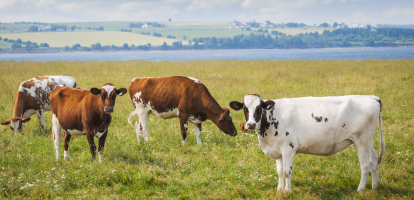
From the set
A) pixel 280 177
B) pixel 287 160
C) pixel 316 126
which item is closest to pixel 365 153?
pixel 316 126

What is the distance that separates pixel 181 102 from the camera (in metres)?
8.47

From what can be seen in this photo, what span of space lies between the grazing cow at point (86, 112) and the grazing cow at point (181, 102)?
1.88 metres

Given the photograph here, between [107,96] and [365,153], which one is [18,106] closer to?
[107,96]

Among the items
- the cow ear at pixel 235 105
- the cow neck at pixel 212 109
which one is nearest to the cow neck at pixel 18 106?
the cow neck at pixel 212 109

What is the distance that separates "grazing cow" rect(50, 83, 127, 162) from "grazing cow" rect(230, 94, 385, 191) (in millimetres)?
2832

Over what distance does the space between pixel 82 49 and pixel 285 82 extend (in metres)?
187

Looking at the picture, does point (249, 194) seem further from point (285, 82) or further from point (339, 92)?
point (285, 82)

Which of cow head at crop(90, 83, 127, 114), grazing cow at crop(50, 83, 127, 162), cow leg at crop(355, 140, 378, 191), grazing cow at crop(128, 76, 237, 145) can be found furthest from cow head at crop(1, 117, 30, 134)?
cow leg at crop(355, 140, 378, 191)

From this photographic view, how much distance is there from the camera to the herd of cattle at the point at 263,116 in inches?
207

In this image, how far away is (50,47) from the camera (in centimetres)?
17638

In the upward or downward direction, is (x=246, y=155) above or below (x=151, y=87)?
below

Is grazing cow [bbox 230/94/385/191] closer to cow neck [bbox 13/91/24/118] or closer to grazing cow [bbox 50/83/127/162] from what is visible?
grazing cow [bbox 50/83/127/162]

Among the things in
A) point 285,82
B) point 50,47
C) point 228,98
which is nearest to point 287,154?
point 228,98

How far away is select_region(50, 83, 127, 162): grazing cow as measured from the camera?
A: 6.52 meters
